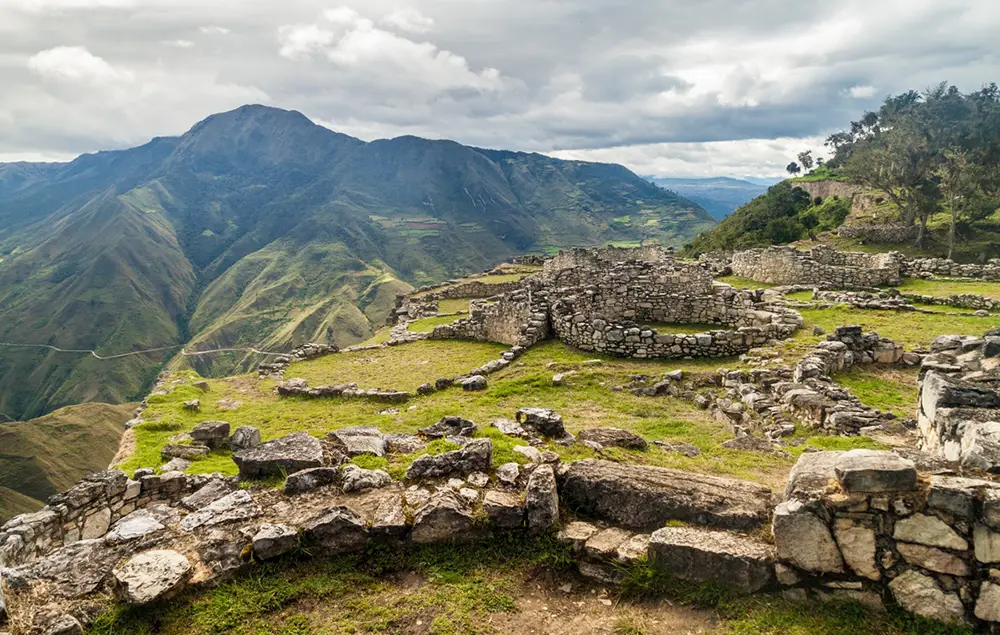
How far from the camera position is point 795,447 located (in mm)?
10695

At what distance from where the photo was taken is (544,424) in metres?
10.6

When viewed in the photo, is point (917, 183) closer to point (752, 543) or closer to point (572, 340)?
point (572, 340)

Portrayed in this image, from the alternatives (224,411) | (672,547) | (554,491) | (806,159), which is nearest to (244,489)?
(554,491)

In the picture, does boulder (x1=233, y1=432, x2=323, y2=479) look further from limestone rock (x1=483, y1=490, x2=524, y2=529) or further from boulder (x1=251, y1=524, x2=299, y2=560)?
limestone rock (x1=483, y1=490, x2=524, y2=529)

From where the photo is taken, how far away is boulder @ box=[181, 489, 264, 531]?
7602 mm

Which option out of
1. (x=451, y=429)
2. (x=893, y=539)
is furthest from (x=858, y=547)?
(x=451, y=429)

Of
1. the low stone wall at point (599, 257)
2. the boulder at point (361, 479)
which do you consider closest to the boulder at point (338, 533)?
the boulder at point (361, 479)

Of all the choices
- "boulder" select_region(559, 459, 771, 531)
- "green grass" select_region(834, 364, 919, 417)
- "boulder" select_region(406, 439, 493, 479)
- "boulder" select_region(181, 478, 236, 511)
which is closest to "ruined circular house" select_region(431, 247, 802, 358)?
"green grass" select_region(834, 364, 919, 417)

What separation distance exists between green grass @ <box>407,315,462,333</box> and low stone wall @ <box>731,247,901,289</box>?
2076 centimetres

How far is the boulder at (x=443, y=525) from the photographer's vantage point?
720cm

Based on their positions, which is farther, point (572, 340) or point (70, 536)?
point (572, 340)

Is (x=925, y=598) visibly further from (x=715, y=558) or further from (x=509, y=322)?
(x=509, y=322)

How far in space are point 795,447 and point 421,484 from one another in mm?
7783

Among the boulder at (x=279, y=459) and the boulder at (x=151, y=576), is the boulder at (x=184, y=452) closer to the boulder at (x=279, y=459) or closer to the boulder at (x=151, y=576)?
the boulder at (x=279, y=459)
